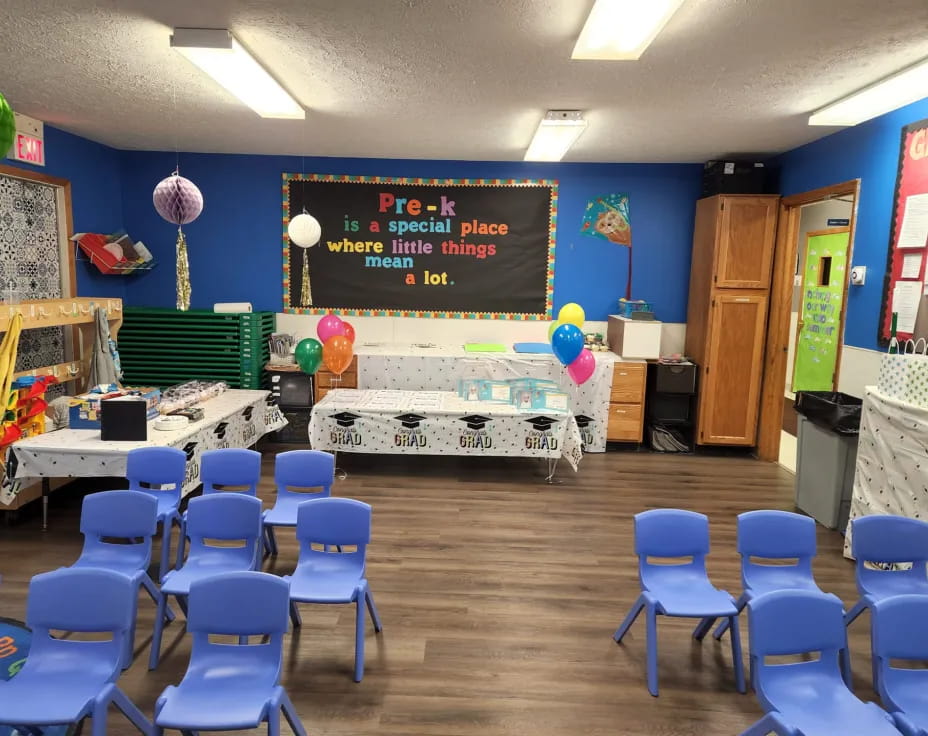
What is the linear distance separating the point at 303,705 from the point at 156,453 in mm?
2062

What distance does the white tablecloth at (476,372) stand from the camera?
6.92m

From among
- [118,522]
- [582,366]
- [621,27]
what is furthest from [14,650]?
[582,366]

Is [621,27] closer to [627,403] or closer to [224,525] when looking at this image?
[224,525]

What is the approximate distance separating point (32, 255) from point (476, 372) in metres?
4.43

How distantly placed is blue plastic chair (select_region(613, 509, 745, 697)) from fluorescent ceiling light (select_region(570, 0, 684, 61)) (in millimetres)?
2434

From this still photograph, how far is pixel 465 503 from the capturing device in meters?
5.50

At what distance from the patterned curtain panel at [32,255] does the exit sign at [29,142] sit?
22 cm

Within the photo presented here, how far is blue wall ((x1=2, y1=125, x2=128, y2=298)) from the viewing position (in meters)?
6.10

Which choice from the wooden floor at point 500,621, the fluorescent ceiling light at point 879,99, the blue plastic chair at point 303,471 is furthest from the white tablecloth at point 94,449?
the fluorescent ceiling light at point 879,99

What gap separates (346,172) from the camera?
732 centimetres

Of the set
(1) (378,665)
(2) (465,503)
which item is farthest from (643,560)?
(2) (465,503)

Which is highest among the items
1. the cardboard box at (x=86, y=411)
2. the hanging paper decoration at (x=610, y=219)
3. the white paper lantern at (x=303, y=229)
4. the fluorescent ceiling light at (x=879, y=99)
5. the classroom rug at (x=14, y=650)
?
the fluorescent ceiling light at (x=879, y=99)

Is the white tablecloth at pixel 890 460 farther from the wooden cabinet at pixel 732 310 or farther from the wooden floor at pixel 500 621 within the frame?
the wooden cabinet at pixel 732 310

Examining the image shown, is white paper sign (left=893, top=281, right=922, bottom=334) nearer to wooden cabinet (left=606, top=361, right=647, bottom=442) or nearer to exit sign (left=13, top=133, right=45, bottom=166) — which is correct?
wooden cabinet (left=606, top=361, right=647, bottom=442)
